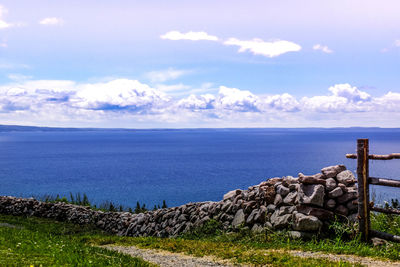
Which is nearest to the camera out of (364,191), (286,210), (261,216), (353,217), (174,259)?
(174,259)

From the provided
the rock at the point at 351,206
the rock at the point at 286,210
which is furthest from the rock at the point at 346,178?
the rock at the point at 286,210

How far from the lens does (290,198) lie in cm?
1339

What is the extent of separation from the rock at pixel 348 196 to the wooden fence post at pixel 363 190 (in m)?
1.22

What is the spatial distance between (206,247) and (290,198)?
393cm

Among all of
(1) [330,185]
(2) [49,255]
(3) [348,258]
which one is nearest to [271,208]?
(1) [330,185]

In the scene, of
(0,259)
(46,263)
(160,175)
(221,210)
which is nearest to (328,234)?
(221,210)

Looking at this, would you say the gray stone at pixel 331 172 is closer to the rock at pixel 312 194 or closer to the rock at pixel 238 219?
the rock at pixel 312 194

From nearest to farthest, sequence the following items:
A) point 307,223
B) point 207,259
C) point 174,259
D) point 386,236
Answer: point 207,259 → point 174,259 → point 386,236 → point 307,223

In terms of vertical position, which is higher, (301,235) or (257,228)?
(301,235)

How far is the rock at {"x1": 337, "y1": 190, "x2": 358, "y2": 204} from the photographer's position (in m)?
12.7

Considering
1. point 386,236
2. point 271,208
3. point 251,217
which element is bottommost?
point 251,217

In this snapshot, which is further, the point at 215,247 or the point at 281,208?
the point at 281,208

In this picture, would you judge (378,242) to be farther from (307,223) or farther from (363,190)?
(307,223)

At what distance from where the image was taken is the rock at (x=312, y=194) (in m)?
12.5
